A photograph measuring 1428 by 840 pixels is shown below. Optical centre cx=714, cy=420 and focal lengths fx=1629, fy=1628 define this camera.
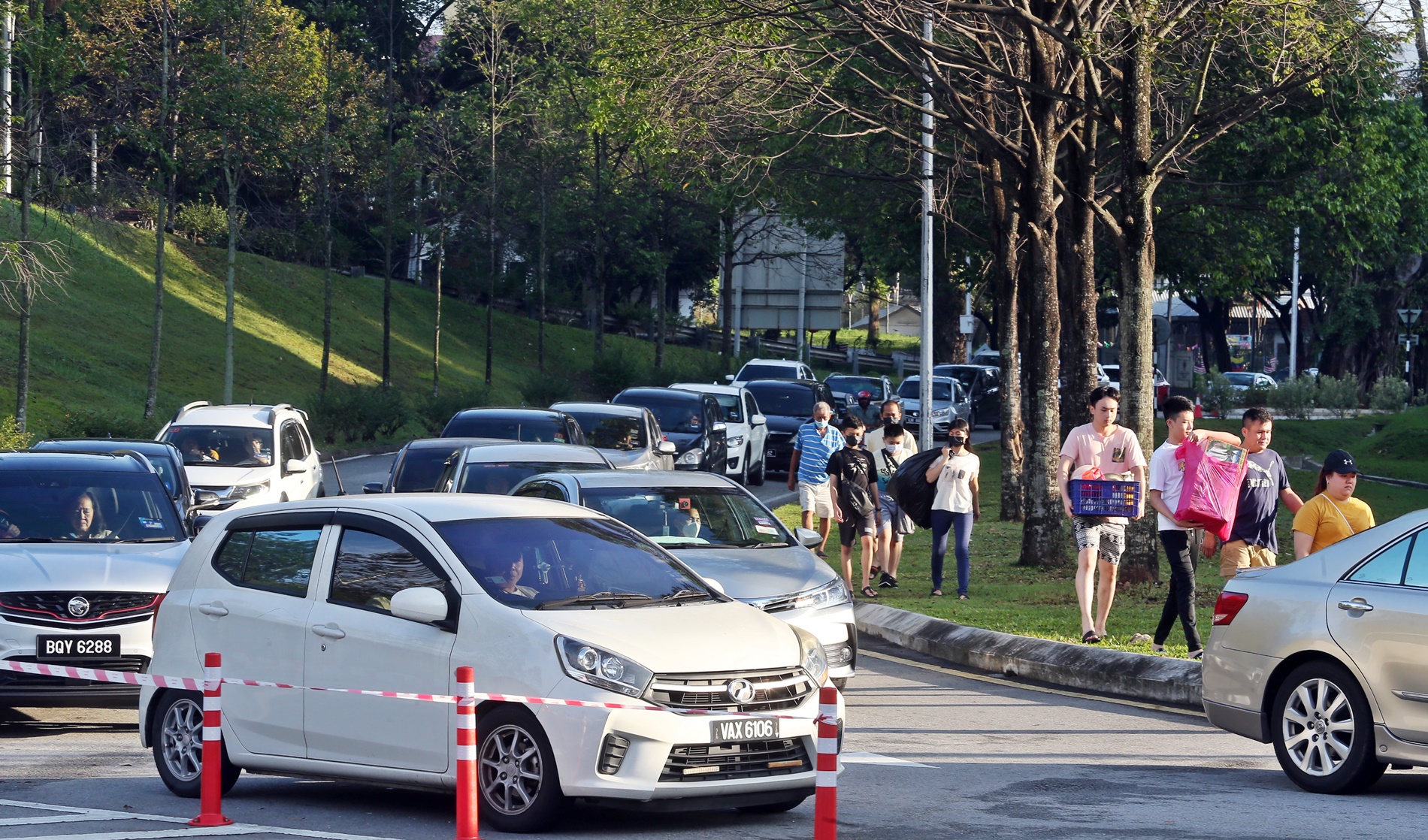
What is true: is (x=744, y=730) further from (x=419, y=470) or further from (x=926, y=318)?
(x=926, y=318)

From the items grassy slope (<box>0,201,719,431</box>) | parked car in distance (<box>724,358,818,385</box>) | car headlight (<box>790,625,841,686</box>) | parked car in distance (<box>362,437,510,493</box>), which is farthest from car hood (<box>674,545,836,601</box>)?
parked car in distance (<box>724,358,818,385</box>)

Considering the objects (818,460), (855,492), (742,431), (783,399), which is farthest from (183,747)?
(783,399)

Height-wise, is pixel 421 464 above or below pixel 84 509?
above

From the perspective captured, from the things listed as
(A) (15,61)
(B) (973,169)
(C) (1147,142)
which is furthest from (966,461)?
(A) (15,61)

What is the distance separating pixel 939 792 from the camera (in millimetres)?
7945

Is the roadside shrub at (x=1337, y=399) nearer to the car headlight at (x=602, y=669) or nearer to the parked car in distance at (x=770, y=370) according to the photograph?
the parked car in distance at (x=770, y=370)

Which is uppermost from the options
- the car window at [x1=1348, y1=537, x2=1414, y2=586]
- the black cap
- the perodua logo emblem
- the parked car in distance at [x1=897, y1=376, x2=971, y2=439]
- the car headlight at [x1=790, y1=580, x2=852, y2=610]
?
the parked car in distance at [x1=897, y1=376, x2=971, y2=439]

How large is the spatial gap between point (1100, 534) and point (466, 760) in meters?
7.09

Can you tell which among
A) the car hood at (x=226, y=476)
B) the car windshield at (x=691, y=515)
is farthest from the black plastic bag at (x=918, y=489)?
the car hood at (x=226, y=476)

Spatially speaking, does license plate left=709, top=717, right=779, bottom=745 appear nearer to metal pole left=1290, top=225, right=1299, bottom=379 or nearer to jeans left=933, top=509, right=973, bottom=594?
jeans left=933, top=509, right=973, bottom=594

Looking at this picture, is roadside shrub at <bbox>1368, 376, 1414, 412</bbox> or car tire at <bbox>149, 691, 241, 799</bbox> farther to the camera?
roadside shrub at <bbox>1368, 376, 1414, 412</bbox>

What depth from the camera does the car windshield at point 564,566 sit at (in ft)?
23.8

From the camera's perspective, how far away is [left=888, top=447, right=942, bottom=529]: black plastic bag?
15.7 metres

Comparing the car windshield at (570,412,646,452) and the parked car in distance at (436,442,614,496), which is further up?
the car windshield at (570,412,646,452)
